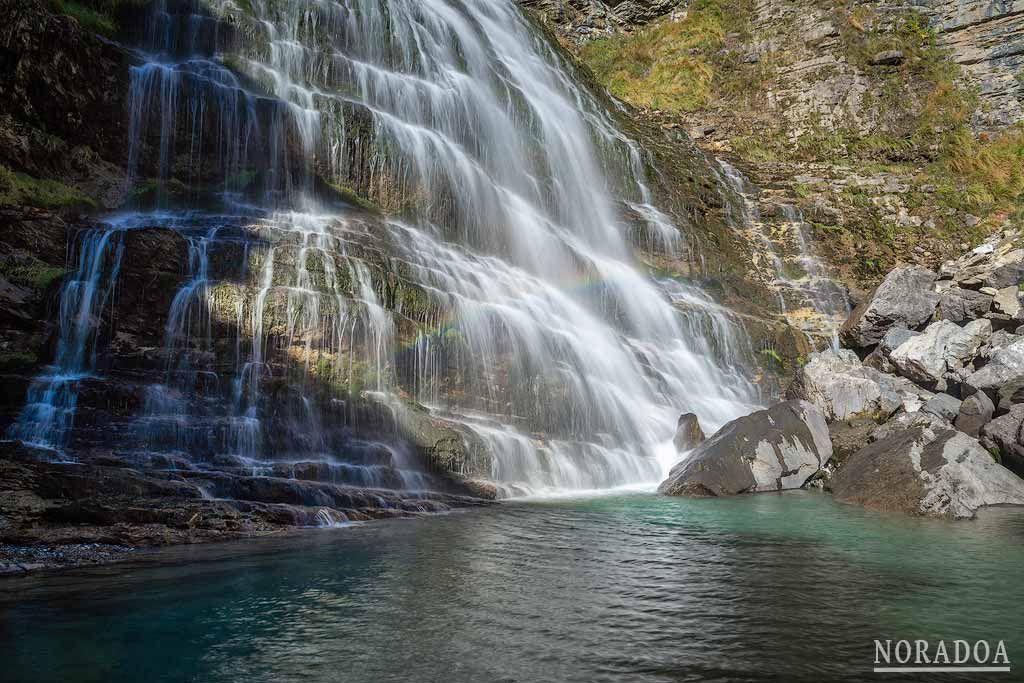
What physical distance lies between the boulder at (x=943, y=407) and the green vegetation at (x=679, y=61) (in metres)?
22.2

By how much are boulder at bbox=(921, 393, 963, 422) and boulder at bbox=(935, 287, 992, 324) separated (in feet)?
13.9

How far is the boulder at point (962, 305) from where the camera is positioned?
1580 centimetres

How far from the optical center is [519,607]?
14.7 ft

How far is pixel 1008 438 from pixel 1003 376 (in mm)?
2195

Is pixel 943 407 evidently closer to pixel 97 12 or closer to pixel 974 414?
pixel 974 414

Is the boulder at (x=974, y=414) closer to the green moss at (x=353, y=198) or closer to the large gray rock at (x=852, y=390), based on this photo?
the large gray rock at (x=852, y=390)

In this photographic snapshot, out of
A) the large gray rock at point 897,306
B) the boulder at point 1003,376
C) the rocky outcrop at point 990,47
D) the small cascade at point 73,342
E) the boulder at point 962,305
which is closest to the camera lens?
the small cascade at point 73,342

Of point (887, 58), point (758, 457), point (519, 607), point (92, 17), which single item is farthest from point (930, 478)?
point (887, 58)

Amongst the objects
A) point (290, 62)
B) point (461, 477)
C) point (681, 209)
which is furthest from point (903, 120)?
point (461, 477)

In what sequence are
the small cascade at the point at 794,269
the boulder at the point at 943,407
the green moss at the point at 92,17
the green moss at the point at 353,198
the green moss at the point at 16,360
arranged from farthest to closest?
the small cascade at the point at 794,269 → the green moss at the point at 353,198 → the green moss at the point at 92,17 → the boulder at the point at 943,407 → the green moss at the point at 16,360

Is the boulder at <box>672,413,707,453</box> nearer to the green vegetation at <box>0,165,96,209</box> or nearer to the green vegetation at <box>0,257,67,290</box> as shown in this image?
the green vegetation at <box>0,257,67,290</box>

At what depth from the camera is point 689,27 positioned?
114 feet

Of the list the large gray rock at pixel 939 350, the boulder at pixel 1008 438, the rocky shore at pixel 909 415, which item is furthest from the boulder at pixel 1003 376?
the large gray rock at pixel 939 350

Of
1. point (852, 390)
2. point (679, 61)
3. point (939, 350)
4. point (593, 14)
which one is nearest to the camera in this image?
point (852, 390)
